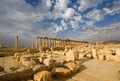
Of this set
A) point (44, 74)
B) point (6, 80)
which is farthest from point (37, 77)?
point (6, 80)

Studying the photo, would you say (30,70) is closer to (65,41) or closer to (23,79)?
(23,79)

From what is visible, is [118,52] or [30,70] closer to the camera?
[30,70]

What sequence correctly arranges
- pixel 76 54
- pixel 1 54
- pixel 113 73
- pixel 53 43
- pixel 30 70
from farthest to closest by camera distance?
1. pixel 53 43
2. pixel 1 54
3. pixel 76 54
4. pixel 113 73
5. pixel 30 70

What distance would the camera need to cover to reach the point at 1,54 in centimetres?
2261

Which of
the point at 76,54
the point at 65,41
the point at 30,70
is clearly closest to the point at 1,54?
the point at 76,54

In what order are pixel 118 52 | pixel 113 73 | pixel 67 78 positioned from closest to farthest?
pixel 67 78 < pixel 113 73 < pixel 118 52

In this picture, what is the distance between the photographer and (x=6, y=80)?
5.53 m

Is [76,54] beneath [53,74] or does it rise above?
above

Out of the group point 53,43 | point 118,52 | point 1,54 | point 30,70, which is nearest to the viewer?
point 30,70

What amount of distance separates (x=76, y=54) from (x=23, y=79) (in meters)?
6.50

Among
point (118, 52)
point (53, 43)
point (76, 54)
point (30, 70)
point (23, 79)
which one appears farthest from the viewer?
point (53, 43)

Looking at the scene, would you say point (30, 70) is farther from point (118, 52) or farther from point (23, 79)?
point (118, 52)

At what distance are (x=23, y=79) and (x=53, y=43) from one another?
49.5 metres

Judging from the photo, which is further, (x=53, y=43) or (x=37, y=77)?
(x=53, y=43)
